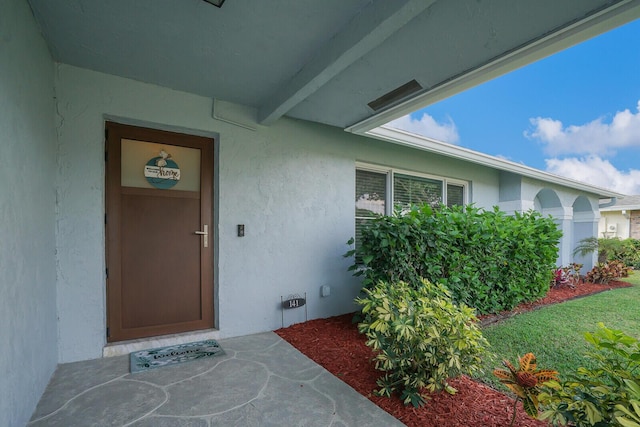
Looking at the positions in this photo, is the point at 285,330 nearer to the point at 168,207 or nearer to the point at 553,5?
the point at 168,207

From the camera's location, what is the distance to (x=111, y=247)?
9.47 feet

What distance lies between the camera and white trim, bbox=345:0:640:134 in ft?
5.78

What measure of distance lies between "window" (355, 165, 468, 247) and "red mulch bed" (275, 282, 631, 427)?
156cm

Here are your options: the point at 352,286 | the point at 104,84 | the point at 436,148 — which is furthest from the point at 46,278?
the point at 436,148

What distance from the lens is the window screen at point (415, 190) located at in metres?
5.14

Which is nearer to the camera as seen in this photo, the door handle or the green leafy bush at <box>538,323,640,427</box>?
the green leafy bush at <box>538,323,640,427</box>

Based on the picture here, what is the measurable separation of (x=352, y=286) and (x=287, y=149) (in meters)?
2.18

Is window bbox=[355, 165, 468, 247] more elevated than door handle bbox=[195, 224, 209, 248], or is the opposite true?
window bbox=[355, 165, 468, 247]

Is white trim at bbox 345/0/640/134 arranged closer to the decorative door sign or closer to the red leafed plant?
the red leafed plant

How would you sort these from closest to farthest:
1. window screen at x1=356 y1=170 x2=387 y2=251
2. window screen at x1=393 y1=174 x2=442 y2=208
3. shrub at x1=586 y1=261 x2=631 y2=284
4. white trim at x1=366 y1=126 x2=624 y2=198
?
1. white trim at x1=366 y1=126 x2=624 y2=198
2. window screen at x1=356 y1=170 x2=387 y2=251
3. window screen at x1=393 y1=174 x2=442 y2=208
4. shrub at x1=586 y1=261 x2=631 y2=284

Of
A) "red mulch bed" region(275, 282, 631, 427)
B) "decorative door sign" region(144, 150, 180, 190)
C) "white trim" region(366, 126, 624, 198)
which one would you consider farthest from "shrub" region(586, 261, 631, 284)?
"decorative door sign" region(144, 150, 180, 190)

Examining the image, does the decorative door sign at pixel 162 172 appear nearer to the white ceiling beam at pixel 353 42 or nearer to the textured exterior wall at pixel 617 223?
the white ceiling beam at pixel 353 42

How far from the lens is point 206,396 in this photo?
7.15 feet

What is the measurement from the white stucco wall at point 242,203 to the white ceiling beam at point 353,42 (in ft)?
3.02
